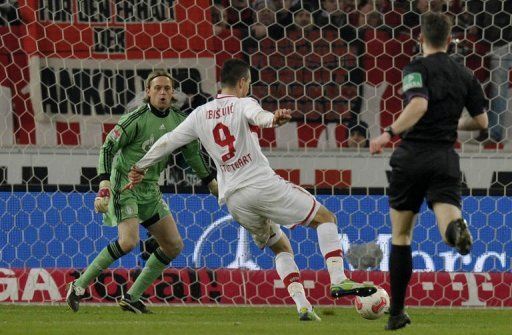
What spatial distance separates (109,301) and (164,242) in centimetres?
120

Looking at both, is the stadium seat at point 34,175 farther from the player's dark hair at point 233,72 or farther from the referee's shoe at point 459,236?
the referee's shoe at point 459,236

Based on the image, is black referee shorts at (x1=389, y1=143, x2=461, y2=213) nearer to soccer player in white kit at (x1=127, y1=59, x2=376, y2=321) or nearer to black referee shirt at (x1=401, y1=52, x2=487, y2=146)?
black referee shirt at (x1=401, y1=52, x2=487, y2=146)

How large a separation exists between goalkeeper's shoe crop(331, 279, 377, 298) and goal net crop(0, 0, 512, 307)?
232 cm

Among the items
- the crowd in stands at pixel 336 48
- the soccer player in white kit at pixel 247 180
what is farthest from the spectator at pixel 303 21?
the soccer player in white kit at pixel 247 180

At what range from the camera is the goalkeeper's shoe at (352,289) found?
6.68m

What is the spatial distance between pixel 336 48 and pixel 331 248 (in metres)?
3.32

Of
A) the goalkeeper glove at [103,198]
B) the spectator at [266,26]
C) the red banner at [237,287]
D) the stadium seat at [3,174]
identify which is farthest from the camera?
the spectator at [266,26]

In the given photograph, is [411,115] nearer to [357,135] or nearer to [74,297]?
Answer: [74,297]

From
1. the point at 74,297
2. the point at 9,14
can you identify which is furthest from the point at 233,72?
the point at 9,14

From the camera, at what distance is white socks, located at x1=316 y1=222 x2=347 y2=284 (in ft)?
22.9

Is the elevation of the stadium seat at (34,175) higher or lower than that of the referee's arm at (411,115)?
lower

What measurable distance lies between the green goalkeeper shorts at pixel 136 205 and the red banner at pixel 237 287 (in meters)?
1.08

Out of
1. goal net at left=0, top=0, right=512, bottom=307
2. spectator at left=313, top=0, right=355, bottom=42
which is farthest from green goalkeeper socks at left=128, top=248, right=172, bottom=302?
spectator at left=313, top=0, right=355, bottom=42

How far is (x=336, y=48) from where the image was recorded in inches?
395
